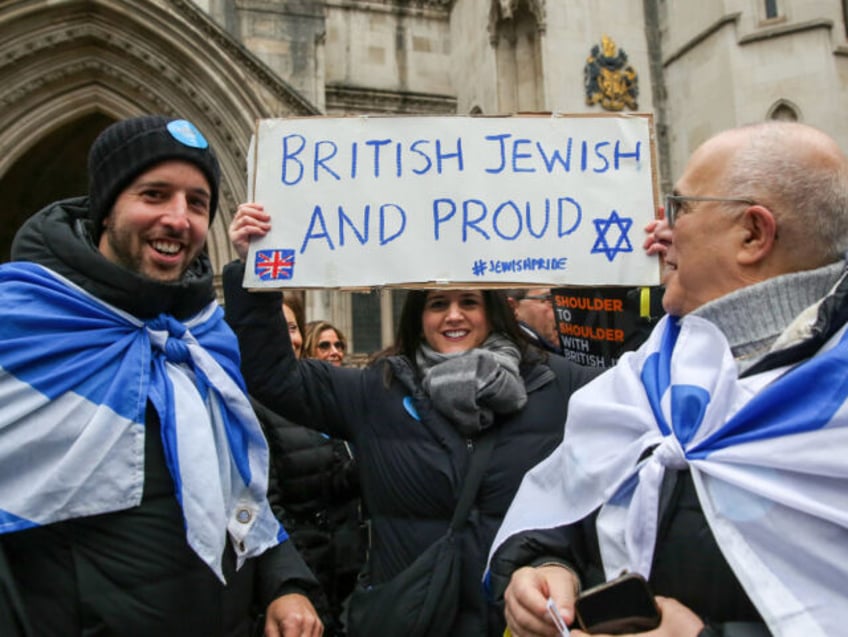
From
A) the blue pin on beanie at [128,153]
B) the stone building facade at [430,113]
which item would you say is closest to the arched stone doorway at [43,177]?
the stone building facade at [430,113]

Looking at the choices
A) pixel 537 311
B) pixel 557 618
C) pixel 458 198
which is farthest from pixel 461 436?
pixel 537 311

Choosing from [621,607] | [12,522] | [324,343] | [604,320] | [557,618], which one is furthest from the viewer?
[324,343]

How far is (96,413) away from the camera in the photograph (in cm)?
150

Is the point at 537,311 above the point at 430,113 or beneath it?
beneath

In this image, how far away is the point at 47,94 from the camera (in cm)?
998

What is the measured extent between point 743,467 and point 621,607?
0.30 m

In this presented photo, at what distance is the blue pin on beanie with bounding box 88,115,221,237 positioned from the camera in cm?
170

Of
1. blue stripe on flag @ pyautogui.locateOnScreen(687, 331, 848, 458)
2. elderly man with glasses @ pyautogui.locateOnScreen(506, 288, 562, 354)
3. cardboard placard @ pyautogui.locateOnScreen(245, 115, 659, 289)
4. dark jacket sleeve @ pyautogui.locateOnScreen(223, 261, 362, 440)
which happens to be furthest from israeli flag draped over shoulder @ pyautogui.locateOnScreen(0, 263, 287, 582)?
elderly man with glasses @ pyautogui.locateOnScreen(506, 288, 562, 354)

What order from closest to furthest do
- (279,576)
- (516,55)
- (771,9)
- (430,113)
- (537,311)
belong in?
1. (279,576)
2. (537,311)
3. (430,113)
4. (771,9)
5. (516,55)

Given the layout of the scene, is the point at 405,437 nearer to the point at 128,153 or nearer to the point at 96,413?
the point at 96,413

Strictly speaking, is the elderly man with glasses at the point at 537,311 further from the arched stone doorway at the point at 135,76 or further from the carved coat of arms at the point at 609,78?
the carved coat of arms at the point at 609,78

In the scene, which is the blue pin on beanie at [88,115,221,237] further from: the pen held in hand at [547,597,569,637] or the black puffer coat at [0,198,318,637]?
the pen held in hand at [547,597,569,637]

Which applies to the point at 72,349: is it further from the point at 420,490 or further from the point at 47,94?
the point at 47,94

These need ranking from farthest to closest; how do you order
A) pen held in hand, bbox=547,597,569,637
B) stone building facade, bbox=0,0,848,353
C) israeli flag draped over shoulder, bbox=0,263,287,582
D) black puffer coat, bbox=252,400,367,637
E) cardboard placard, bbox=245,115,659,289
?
stone building facade, bbox=0,0,848,353 → black puffer coat, bbox=252,400,367,637 → cardboard placard, bbox=245,115,659,289 → israeli flag draped over shoulder, bbox=0,263,287,582 → pen held in hand, bbox=547,597,569,637
